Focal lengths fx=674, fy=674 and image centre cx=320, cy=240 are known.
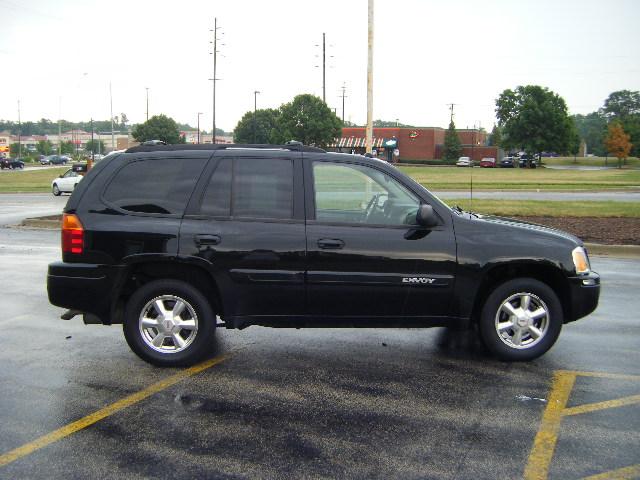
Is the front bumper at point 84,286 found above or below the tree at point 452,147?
below

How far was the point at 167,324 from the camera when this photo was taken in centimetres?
566

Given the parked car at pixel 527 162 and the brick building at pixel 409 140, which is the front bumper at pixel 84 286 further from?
the brick building at pixel 409 140

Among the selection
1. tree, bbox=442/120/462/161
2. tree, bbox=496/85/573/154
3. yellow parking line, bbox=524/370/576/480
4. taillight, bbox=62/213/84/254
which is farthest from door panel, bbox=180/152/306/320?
tree, bbox=496/85/573/154

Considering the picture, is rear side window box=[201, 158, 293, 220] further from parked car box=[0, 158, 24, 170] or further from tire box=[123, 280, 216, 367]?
parked car box=[0, 158, 24, 170]

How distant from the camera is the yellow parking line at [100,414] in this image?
4035 millimetres

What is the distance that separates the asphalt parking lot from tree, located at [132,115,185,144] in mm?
89718

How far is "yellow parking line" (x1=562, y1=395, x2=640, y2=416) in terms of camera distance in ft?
15.5

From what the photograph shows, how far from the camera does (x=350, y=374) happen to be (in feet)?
18.3

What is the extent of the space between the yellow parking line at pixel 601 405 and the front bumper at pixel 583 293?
39.7 inches

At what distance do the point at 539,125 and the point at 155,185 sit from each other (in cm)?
9752

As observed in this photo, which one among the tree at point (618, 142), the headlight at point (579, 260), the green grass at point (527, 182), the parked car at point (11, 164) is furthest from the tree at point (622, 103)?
the headlight at point (579, 260)

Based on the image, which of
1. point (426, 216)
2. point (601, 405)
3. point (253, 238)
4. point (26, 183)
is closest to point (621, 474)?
point (601, 405)

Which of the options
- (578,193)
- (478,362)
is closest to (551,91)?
(578,193)

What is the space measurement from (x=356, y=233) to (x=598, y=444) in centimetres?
240
